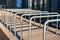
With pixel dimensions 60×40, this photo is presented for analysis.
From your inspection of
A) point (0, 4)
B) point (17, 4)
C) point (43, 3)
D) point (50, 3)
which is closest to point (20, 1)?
point (17, 4)

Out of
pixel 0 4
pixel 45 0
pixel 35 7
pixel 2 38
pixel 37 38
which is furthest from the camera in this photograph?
pixel 0 4

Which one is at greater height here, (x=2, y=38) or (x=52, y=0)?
(x=52, y=0)

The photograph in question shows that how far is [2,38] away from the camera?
5363 millimetres

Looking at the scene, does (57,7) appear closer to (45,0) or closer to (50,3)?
(50,3)

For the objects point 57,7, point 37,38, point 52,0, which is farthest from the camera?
point 52,0

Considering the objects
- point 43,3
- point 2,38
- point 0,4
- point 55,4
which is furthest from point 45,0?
point 0,4

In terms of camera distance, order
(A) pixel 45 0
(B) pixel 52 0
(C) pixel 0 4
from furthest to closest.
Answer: (C) pixel 0 4
(A) pixel 45 0
(B) pixel 52 0

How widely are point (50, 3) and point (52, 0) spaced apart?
8.9 inches

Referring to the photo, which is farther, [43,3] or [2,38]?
[43,3]

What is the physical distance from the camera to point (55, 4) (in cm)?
821

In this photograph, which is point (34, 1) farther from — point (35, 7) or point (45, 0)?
point (45, 0)

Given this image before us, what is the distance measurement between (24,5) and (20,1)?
1.34 metres

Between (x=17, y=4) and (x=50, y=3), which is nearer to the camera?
(x=50, y=3)

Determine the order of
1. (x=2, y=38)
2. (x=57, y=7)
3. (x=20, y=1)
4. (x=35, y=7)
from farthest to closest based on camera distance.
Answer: (x=20, y=1), (x=35, y=7), (x=57, y=7), (x=2, y=38)
